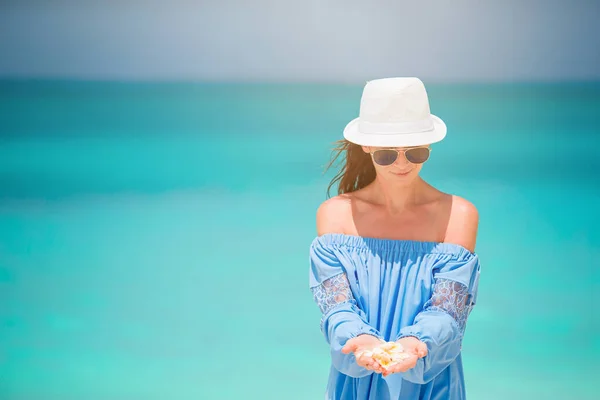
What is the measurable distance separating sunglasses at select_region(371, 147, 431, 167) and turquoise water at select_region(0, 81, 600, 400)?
2.55 metres

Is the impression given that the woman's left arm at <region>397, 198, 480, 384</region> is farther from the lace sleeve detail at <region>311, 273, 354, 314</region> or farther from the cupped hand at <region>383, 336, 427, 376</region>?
the lace sleeve detail at <region>311, 273, 354, 314</region>

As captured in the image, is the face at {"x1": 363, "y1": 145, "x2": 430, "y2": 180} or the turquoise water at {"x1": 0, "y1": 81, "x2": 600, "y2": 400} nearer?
the face at {"x1": 363, "y1": 145, "x2": 430, "y2": 180}

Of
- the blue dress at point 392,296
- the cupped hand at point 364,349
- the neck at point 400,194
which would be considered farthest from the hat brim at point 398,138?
the cupped hand at point 364,349

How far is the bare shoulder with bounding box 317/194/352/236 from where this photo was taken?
2.88 m

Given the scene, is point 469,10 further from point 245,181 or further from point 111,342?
point 111,342

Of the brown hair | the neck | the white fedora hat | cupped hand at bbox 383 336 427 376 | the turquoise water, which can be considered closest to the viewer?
cupped hand at bbox 383 336 427 376

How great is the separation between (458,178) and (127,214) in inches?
106

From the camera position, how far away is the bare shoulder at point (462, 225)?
2793 mm

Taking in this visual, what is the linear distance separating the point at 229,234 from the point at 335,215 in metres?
4.36

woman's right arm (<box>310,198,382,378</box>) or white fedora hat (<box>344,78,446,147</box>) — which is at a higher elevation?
white fedora hat (<box>344,78,446,147</box>)

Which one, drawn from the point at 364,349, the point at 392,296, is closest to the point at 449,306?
the point at 392,296

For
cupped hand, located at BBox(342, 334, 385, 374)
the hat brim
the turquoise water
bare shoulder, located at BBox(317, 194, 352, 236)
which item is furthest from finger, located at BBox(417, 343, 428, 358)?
the turquoise water

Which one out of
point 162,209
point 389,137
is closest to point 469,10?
point 162,209

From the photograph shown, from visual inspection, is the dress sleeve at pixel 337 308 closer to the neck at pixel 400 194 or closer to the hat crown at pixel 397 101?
the neck at pixel 400 194
